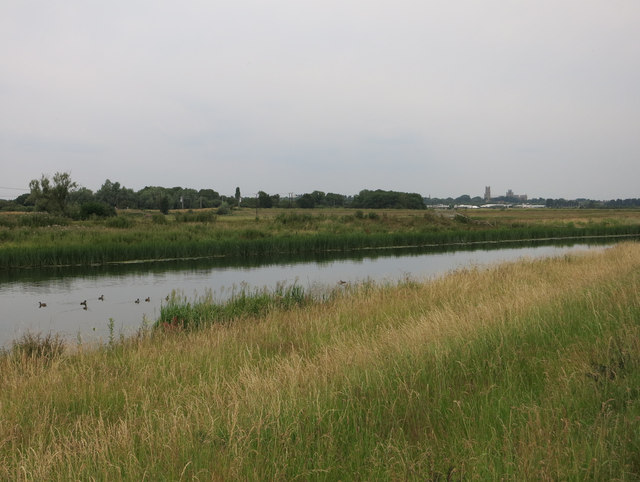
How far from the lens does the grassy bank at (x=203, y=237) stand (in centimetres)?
2502

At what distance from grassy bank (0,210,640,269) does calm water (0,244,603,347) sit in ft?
5.66

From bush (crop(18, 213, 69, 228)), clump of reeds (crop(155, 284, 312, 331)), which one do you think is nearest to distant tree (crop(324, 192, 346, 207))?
bush (crop(18, 213, 69, 228))

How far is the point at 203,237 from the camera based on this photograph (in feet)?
109

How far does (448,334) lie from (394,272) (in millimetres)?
16804

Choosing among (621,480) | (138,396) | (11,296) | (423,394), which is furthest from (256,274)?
(621,480)

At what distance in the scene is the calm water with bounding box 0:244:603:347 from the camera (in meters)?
12.8

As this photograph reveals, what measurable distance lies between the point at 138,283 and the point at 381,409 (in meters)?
17.9

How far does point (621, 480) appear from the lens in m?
2.33

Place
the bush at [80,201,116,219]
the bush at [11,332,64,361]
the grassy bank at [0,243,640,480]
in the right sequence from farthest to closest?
the bush at [80,201,116,219], the bush at [11,332,64,361], the grassy bank at [0,243,640,480]

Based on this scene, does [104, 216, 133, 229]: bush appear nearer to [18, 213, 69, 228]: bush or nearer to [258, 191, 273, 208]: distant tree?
[18, 213, 69, 228]: bush

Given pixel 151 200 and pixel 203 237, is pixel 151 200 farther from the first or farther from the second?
pixel 203 237

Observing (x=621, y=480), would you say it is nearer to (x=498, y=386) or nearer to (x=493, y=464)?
(x=493, y=464)

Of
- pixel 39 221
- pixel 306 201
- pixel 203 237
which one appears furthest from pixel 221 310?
pixel 306 201

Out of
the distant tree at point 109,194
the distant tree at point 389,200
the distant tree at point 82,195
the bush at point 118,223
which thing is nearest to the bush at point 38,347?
the bush at point 118,223
